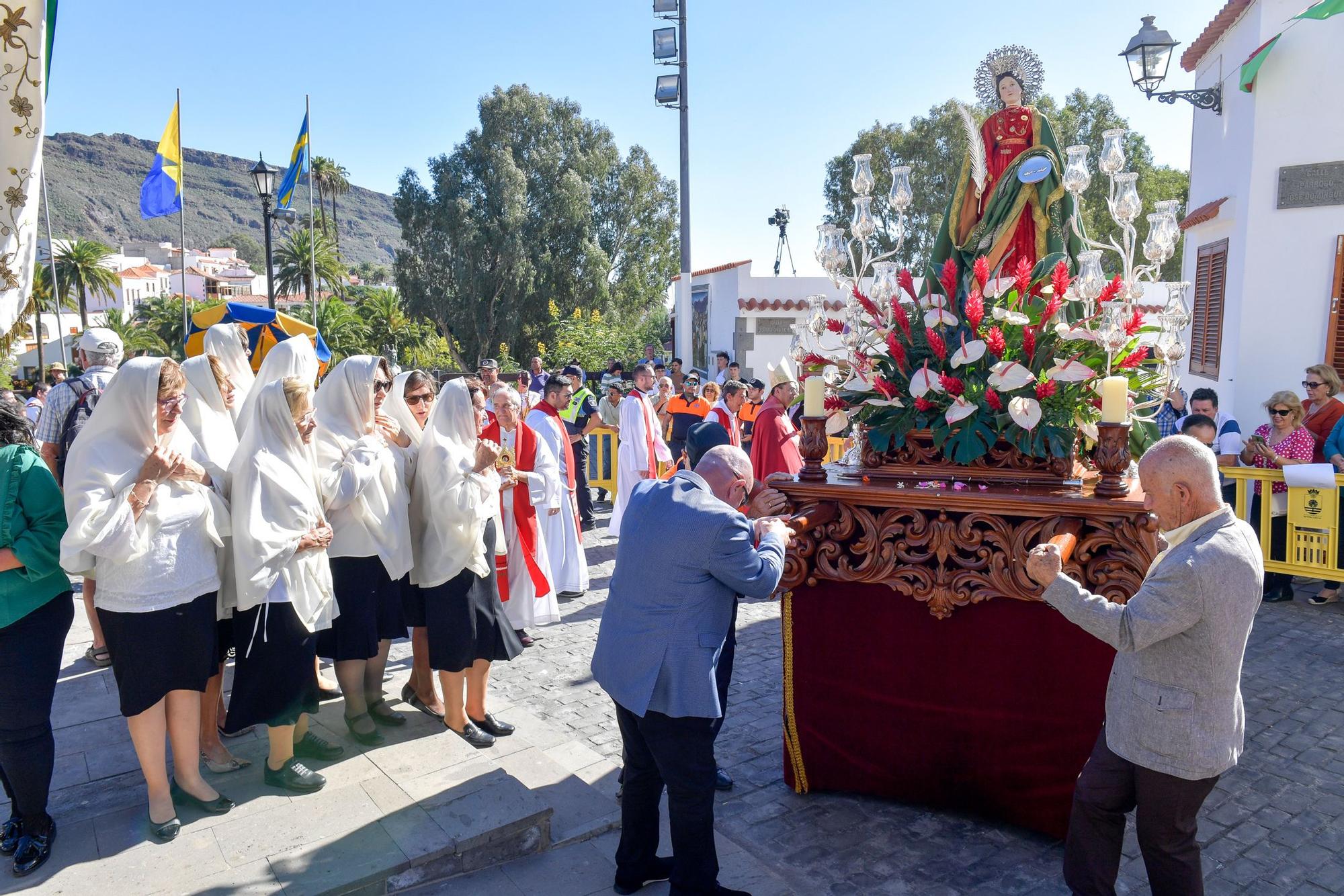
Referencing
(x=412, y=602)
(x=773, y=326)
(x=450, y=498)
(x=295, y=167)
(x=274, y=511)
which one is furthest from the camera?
(x=773, y=326)

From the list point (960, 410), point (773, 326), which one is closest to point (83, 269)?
point (773, 326)

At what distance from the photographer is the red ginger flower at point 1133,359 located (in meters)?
3.59

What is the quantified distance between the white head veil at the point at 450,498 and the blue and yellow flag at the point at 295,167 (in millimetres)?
11199

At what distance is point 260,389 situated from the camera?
3.74 meters

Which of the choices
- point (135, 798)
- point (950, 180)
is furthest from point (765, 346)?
point (135, 798)

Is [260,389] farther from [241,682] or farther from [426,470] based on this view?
[241,682]

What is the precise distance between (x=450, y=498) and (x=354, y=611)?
688 millimetres

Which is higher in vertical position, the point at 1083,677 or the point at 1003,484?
the point at 1003,484

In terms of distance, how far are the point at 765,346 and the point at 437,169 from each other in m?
22.3

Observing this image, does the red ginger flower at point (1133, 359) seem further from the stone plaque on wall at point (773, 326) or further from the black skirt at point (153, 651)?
the stone plaque on wall at point (773, 326)

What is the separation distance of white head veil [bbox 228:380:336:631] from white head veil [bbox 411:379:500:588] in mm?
590

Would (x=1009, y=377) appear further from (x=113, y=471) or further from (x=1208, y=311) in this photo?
(x=1208, y=311)

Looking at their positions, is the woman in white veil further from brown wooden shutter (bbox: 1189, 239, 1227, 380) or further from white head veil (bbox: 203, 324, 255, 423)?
brown wooden shutter (bbox: 1189, 239, 1227, 380)

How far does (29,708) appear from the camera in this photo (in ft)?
10.5
